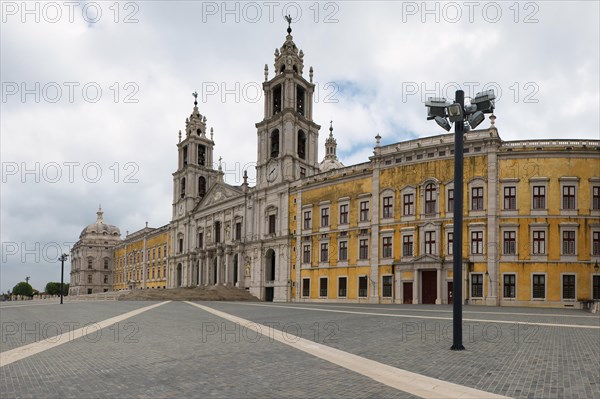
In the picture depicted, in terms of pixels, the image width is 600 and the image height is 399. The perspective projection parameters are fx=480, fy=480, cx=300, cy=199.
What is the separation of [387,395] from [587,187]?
34.5 m

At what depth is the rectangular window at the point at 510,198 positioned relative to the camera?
36.3 metres

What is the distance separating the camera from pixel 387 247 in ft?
136

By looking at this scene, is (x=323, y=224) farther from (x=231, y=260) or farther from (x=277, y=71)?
(x=277, y=71)

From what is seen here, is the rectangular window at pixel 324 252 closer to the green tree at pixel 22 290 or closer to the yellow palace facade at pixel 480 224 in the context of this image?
the yellow palace facade at pixel 480 224

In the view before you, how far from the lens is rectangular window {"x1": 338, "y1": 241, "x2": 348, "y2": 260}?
147 feet

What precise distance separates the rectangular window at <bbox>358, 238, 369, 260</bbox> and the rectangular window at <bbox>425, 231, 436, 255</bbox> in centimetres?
579

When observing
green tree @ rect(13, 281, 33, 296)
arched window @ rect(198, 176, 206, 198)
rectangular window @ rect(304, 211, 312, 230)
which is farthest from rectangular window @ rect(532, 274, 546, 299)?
green tree @ rect(13, 281, 33, 296)

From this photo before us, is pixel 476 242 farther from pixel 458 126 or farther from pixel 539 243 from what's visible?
pixel 458 126

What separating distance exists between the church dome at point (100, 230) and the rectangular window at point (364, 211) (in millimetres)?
91417

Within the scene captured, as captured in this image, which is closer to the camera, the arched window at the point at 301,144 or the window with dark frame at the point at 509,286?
the window with dark frame at the point at 509,286

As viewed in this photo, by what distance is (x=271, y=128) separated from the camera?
187 ft

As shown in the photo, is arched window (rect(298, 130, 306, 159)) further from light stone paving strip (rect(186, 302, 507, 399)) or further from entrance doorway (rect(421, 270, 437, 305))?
light stone paving strip (rect(186, 302, 507, 399))

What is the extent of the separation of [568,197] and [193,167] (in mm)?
53039

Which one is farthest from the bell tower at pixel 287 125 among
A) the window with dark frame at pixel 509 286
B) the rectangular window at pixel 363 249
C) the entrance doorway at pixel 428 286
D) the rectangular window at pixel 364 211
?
the window with dark frame at pixel 509 286
